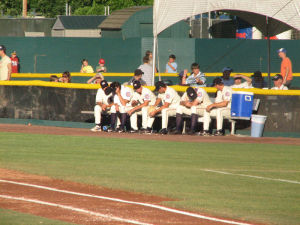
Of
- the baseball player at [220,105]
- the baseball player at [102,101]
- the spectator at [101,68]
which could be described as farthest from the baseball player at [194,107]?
the spectator at [101,68]

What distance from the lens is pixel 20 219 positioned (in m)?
7.96

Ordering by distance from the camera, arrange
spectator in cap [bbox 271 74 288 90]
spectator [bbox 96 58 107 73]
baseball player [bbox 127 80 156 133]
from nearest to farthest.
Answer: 1. baseball player [bbox 127 80 156 133]
2. spectator in cap [bbox 271 74 288 90]
3. spectator [bbox 96 58 107 73]

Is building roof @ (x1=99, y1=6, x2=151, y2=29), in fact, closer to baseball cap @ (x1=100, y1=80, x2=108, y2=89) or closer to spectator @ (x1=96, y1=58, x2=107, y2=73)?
spectator @ (x1=96, y1=58, x2=107, y2=73)

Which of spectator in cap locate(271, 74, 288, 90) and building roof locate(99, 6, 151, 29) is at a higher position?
building roof locate(99, 6, 151, 29)

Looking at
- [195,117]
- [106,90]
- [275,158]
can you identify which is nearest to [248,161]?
[275,158]

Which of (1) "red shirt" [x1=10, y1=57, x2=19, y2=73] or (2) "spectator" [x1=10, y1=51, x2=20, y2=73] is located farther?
(1) "red shirt" [x1=10, y1=57, x2=19, y2=73]

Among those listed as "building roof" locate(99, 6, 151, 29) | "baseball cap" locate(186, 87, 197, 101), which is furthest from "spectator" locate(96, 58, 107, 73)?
"building roof" locate(99, 6, 151, 29)

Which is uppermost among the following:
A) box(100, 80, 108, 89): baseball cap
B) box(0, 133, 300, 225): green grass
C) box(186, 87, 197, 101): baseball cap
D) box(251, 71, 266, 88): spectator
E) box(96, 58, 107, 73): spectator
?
box(96, 58, 107, 73): spectator

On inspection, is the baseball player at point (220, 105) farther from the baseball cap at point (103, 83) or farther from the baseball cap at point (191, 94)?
the baseball cap at point (103, 83)

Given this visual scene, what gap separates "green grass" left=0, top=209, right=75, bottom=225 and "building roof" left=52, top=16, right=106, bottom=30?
37.9 m

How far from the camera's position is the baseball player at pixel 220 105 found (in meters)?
17.4

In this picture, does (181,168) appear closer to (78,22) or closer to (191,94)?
(191,94)

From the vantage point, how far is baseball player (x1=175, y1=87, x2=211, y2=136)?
17.4m

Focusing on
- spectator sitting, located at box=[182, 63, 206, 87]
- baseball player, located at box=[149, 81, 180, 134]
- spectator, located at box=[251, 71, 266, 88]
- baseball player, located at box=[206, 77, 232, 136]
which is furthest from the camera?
spectator, located at box=[251, 71, 266, 88]
